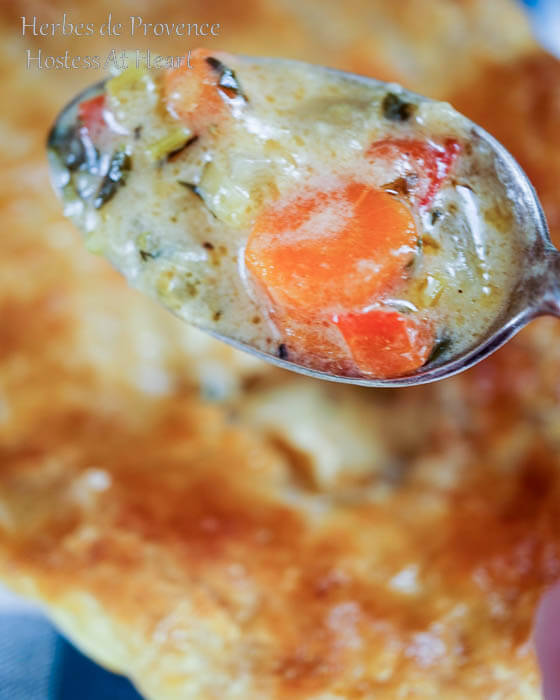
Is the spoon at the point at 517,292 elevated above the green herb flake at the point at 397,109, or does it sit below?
below

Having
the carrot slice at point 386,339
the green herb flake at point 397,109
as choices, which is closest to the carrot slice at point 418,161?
the green herb flake at point 397,109

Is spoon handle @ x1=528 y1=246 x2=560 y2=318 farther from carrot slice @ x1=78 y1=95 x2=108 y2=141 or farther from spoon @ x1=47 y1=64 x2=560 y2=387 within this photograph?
carrot slice @ x1=78 y1=95 x2=108 y2=141

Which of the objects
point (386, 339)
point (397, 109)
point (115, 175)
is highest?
point (397, 109)

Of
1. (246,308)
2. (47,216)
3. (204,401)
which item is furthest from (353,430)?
(47,216)

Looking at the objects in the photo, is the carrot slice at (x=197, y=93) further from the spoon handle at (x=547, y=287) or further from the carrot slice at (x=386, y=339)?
the spoon handle at (x=547, y=287)

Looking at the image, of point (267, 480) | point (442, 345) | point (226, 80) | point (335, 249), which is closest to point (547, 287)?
point (442, 345)

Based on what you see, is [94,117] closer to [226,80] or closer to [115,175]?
[115,175]

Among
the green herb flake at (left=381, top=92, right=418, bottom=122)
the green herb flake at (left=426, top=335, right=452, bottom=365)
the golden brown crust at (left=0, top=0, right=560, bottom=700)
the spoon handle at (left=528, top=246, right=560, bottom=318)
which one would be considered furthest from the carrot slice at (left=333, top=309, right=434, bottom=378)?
the golden brown crust at (left=0, top=0, right=560, bottom=700)
